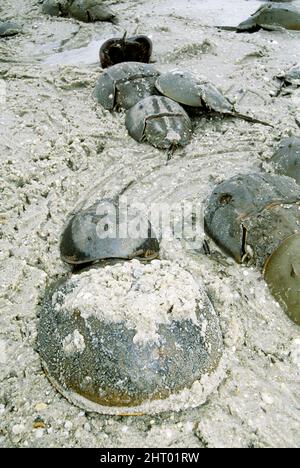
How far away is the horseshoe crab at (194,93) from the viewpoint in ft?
11.3

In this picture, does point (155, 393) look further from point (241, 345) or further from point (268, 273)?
point (268, 273)

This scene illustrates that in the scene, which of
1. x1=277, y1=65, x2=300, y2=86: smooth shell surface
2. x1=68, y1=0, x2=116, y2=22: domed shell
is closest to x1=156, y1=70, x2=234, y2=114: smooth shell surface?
x1=277, y1=65, x2=300, y2=86: smooth shell surface

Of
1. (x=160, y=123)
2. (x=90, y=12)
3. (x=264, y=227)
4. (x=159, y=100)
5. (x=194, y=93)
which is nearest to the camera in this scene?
(x=264, y=227)

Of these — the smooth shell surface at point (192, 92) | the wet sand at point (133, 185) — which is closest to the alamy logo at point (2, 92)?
the wet sand at point (133, 185)

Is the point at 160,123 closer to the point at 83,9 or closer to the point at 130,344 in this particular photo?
the point at 130,344

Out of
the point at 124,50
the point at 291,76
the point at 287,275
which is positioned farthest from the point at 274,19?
the point at 287,275

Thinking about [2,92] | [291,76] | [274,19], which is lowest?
[2,92]

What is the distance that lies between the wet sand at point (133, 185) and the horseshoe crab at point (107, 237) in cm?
23

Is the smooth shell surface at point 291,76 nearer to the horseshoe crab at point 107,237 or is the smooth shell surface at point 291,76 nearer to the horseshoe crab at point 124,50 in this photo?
the horseshoe crab at point 124,50

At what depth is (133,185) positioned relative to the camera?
9.76ft

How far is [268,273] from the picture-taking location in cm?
212

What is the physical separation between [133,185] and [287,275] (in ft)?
4.48

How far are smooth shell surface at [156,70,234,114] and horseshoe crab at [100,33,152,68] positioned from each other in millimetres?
1073
